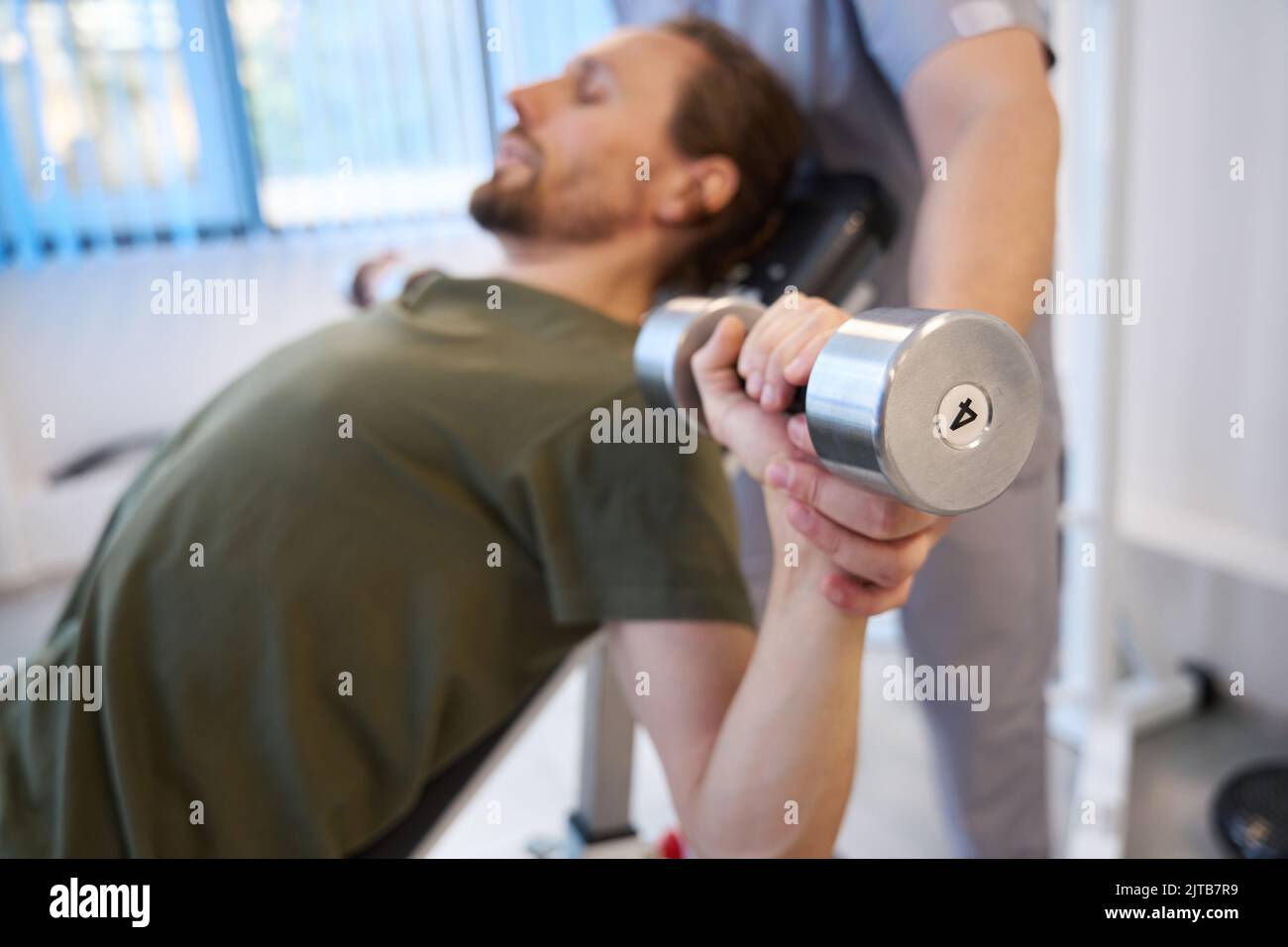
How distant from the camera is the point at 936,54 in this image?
1.94 feet

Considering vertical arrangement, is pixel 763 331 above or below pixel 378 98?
below

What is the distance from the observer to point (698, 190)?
0.82 metres

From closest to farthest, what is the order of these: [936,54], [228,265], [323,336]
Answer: [936,54]
[323,336]
[228,265]

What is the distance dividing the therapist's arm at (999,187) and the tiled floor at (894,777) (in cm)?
50

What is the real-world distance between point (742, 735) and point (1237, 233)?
972 millimetres

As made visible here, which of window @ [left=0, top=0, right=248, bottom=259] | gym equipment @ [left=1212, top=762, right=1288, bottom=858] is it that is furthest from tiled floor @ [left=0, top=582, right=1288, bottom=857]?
window @ [left=0, top=0, right=248, bottom=259]

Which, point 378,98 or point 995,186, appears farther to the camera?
point 378,98

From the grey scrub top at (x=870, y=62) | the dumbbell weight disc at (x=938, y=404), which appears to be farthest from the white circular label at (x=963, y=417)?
the grey scrub top at (x=870, y=62)

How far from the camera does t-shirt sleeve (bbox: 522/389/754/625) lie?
0.60 metres

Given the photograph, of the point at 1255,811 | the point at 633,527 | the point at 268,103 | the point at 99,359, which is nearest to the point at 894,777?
the point at 1255,811

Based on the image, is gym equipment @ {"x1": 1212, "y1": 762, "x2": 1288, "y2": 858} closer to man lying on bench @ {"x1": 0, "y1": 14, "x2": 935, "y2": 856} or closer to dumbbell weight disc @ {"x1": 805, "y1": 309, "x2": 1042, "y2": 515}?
man lying on bench @ {"x1": 0, "y1": 14, "x2": 935, "y2": 856}

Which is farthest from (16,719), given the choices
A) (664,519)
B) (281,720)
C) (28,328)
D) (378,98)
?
(28,328)
